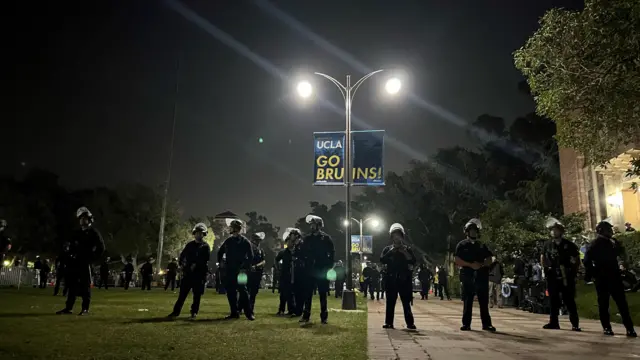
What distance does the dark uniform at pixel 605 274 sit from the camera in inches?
346

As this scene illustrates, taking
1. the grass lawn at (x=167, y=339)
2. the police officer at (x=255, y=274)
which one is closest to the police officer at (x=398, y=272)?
the grass lawn at (x=167, y=339)

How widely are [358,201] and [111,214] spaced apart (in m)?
40.2

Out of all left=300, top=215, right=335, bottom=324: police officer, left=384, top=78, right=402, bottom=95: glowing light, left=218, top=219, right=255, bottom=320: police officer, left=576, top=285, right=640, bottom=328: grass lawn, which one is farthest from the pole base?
left=384, top=78, right=402, bottom=95: glowing light

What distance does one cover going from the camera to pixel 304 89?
56.6ft

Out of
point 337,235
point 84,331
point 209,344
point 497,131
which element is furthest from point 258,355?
point 337,235

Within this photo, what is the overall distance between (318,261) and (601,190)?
2537 centimetres

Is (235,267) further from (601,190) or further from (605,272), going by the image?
(601,190)

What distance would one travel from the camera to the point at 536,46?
11352mm

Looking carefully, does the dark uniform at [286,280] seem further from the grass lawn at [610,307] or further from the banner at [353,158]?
the grass lawn at [610,307]

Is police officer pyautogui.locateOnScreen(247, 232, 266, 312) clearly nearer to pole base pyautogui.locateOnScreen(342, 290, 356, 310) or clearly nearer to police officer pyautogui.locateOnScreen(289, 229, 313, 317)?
police officer pyautogui.locateOnScreen(289, 229, 313, 317)

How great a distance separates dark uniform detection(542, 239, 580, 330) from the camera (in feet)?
31.4

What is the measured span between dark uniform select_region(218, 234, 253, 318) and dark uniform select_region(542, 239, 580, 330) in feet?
19.7

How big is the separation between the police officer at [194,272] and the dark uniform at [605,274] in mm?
7404

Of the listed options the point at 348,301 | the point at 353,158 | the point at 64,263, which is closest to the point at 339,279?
the point at 348,301
